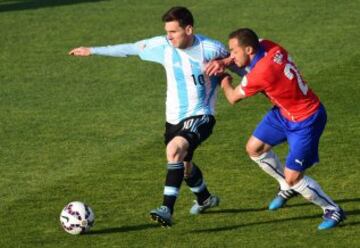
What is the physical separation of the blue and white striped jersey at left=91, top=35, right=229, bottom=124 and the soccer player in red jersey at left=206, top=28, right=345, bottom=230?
1.16ft

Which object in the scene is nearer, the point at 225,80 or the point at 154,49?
the point at 225,80

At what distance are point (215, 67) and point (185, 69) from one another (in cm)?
65

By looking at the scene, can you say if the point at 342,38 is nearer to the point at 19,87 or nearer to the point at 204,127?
the point at 19,87

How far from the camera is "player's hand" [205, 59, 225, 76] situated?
38.8 feet

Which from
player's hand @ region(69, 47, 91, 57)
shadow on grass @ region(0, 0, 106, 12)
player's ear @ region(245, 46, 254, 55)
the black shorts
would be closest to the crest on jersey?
player's ear @ region(245, 46, 254, 55)

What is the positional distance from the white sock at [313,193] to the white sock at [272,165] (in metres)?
0.79

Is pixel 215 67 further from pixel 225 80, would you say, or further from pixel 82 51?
Result: pixel 82 51

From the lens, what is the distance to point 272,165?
12.9 meters

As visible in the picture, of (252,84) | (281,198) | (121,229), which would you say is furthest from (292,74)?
(121,229)

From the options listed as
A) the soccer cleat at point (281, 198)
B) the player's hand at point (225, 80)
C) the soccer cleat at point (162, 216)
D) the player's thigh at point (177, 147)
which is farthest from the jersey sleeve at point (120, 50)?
the soccer cleat at point (281, 198)

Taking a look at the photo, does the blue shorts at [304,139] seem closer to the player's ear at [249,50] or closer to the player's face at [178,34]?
the player's ear at [249,50]

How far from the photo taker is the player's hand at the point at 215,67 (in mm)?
11828

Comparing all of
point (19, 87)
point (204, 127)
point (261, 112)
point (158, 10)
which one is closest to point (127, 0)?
point (158, 10)

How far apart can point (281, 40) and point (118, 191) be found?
8.75 m
